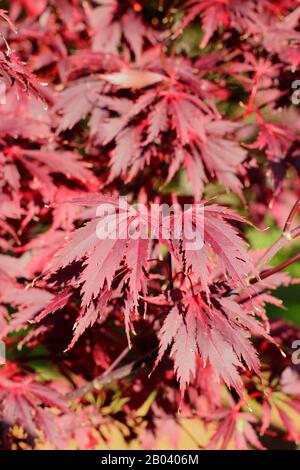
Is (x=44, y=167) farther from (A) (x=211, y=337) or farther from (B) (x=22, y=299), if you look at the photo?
(A) (x=211, y=337)

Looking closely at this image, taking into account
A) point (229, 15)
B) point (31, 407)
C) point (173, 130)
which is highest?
point (229, 15)

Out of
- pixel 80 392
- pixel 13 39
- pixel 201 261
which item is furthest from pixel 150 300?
pixel 13 39

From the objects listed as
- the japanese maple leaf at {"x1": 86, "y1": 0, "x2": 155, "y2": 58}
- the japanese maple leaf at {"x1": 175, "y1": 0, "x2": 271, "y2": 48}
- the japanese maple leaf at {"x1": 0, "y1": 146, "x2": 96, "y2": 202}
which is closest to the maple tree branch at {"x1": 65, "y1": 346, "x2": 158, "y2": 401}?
the japanese maple leaf at {"x1": 0, "y1": 146, "x2": 96, "y2": 202}

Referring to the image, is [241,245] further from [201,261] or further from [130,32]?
[130,32]

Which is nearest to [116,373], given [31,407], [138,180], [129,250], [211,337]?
[31,407]

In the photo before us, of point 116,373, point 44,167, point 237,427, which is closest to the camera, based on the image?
point 116,373

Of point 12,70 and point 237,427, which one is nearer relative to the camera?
point 12,70

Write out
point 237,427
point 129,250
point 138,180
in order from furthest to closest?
point 138,180, point 237,427, point 129,250

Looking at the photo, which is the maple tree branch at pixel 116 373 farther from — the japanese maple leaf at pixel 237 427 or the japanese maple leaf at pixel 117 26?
the japanese maple leaf at pixel 117 26

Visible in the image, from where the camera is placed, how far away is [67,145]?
1.74 meters

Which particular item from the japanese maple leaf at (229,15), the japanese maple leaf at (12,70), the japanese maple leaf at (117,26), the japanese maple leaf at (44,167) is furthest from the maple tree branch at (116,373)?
the japanese maple leaf at (117,26)

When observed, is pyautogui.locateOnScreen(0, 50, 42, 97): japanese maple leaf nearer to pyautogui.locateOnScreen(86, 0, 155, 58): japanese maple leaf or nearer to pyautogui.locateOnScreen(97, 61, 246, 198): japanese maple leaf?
pyautogui.locateOnScreen(97, 61, 246, 198): japanese maple leaf

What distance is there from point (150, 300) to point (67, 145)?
71 cm

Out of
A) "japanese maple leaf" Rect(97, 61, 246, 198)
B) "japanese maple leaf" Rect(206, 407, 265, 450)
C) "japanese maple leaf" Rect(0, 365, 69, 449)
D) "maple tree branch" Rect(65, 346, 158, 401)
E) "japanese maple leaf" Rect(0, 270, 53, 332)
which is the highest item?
"japanese maple leaf" Rect(97, 61, 246, 198)
